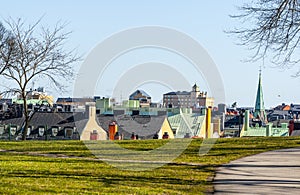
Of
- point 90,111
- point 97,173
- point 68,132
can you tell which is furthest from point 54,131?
point 97,173

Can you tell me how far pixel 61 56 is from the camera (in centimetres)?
3566

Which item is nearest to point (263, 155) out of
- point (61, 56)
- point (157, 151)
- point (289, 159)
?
point (289, 159)

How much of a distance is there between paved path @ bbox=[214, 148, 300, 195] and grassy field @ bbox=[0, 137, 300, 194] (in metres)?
0.43

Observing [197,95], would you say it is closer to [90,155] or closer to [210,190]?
[90,155]

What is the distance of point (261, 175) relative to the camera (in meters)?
15.3

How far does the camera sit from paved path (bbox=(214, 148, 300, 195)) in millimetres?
12789

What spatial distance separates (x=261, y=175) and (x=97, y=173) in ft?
13.7

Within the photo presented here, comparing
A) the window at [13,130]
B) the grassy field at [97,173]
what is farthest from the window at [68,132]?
the grassy field at [97,173]

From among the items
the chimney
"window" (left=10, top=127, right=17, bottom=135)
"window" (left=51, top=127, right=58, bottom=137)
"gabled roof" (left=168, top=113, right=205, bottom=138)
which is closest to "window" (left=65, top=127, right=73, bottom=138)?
"window" (left=51, top=127, right=58, bottom=137)

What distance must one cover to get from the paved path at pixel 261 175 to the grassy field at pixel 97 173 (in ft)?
1.41

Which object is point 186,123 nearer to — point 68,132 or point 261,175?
point 68,132

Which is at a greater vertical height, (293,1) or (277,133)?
(293,1)

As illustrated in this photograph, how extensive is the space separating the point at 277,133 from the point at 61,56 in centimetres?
2173

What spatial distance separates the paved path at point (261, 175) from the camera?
12.8m
